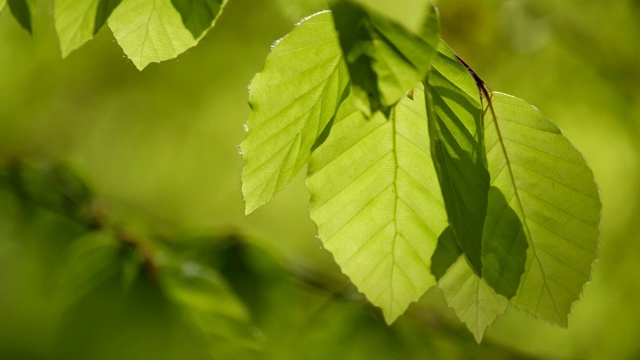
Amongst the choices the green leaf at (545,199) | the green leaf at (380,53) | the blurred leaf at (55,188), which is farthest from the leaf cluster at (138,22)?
the blurred leaf at (55,188)

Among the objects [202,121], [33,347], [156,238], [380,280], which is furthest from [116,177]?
[380,280]

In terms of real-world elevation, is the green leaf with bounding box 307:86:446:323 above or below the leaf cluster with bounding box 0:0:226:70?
below

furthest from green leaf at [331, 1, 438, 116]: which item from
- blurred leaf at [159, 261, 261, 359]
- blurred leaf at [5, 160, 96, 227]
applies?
blurred leaf at [5, 160, 96, 227]

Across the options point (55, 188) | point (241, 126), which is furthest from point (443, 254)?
point (241, 126)

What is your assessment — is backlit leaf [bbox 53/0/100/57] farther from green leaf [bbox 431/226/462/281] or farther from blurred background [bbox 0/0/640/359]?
blurred background [bbox 0/0/640/359]

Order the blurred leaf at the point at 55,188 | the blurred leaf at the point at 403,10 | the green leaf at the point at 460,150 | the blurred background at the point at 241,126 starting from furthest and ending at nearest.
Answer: the blurred background at the point at 241,126 < the blurred leaf at the point at 55,188 < the green leaf at the point at 460,150 < the blurred leaf at the point at 403,10

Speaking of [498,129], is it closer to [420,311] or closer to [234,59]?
[420,311]

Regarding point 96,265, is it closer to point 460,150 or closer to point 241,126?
point 460,150

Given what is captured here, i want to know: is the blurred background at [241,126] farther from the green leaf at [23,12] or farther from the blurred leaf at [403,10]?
the blurred leaf at [403,10]
